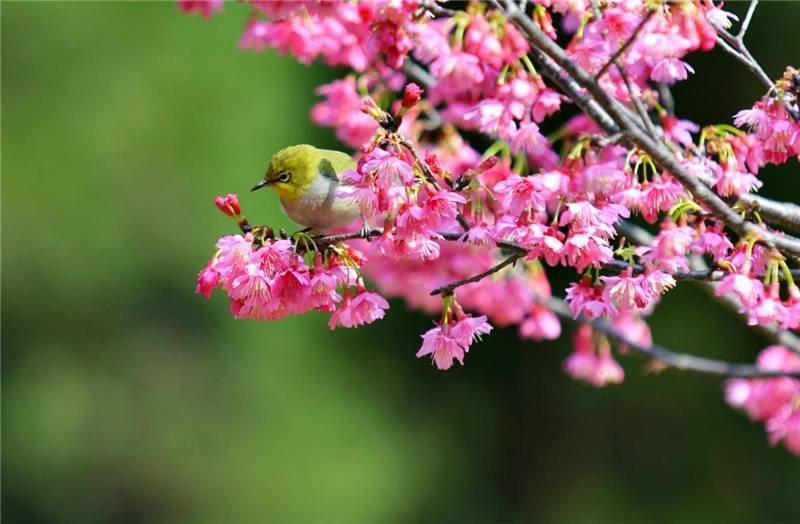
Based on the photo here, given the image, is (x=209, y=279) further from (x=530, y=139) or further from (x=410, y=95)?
(x=530, y=139)

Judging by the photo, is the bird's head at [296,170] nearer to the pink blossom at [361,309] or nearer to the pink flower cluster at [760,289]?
the pink blossom at [361,309]

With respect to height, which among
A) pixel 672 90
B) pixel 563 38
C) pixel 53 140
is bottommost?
pixel 53 140

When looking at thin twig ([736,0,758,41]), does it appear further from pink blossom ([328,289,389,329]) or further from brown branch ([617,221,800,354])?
pink blossom ([328,289,389,329])

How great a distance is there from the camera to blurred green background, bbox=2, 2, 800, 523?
7.14m

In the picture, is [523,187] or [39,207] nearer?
[523,187]

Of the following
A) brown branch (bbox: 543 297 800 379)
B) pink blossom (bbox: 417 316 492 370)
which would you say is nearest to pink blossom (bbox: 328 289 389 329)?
pink blossom (bbox: 417 316 492 370)

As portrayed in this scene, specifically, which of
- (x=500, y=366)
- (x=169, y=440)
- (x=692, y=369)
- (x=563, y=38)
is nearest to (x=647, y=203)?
(x=692, y=369)

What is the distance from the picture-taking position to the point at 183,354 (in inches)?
292

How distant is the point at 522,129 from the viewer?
2018mm

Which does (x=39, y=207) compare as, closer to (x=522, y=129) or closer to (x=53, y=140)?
(x=53, y=140)

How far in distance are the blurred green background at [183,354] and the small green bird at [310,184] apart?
4.52 m

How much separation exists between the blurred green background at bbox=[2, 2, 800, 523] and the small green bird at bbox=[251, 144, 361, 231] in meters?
4.52

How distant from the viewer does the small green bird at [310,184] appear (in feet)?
7.73

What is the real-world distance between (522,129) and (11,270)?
628 centimetres
